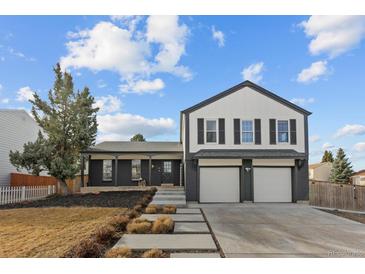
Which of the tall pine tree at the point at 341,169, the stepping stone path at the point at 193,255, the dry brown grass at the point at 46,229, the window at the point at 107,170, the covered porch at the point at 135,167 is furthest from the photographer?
the tall pine tree at the point at 341,169

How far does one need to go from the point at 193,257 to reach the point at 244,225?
Result: 183 inches

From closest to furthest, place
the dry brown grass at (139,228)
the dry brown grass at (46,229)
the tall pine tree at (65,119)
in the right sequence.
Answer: the dry brown grass at (46,229) < the dry brown grass at (139,228) < the tall pine tree at (65,119)

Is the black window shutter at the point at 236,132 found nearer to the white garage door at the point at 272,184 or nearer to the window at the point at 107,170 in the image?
the white garage door at the point at 272,184

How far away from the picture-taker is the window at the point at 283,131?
1814 centimetres

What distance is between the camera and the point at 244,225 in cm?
1047

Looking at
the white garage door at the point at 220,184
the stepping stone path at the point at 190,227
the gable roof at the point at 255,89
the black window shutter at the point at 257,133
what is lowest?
the stepping stone path at the point at 190,227

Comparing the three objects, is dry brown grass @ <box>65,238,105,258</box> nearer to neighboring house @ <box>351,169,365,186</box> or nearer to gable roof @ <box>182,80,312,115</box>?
gable roof @ <box>182,80,312,115</box>

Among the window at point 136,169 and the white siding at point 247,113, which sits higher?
the white siding at point 247,113

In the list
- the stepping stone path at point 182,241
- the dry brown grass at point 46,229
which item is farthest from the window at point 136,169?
the stepping stone path at point 182,241

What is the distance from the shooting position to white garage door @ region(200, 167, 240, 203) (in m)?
17.9

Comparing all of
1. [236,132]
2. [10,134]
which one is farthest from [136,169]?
[10,134]

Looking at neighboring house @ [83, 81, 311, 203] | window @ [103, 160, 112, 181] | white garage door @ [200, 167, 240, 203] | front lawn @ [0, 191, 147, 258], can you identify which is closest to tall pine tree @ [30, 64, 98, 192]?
window @ [103, 160, 112, 181]

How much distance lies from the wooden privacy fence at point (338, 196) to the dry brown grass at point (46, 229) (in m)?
12.7

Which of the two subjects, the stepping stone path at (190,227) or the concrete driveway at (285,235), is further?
the stepping stone path at (190,227)
